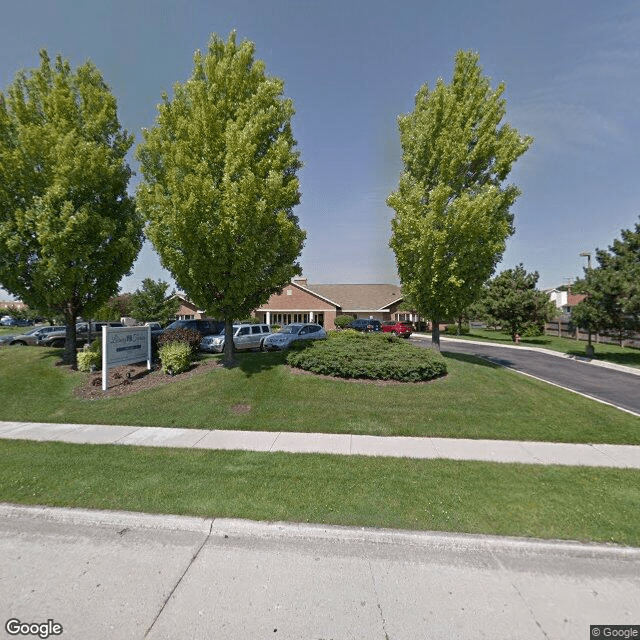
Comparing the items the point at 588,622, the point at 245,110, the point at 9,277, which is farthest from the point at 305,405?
the point at 9,277

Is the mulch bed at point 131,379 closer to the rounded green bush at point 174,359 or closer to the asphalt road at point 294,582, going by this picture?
the rounded green bush at point 174,359

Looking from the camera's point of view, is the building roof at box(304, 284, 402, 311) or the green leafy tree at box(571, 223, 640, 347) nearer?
the green leafy tree at box(571, 223, 640, 347)

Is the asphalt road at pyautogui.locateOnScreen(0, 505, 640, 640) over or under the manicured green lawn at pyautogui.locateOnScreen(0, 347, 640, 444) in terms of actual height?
under

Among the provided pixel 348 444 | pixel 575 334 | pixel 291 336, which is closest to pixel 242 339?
pixel 291 336

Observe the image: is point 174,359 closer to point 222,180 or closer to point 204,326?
point 222,180

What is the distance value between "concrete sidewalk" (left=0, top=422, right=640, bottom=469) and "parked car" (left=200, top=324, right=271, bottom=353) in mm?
9529

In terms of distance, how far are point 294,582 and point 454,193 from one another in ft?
39.0

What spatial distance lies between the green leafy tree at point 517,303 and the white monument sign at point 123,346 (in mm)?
25062

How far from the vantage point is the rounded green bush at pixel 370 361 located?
9.91 meters

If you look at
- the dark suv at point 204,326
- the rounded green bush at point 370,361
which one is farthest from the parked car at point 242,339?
the rounded green bush at point 370,361

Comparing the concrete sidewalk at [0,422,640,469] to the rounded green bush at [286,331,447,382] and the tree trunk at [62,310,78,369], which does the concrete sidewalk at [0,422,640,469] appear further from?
the tree trunk at [62,310,78,369]

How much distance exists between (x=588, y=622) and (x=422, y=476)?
2468 mm

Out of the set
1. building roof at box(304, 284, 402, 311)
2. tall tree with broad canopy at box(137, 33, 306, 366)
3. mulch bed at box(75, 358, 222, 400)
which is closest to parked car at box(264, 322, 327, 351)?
mulch bed at box(75, 358, 222, 400)

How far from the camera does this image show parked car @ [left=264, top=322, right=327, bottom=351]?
17.8 meters
